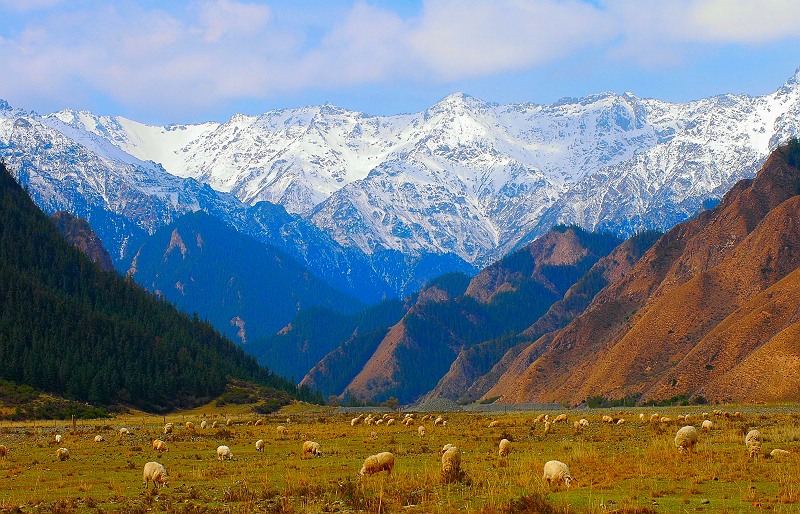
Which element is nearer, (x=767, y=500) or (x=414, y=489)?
(x=767, y=500)

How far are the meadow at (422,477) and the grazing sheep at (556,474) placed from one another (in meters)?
0.37

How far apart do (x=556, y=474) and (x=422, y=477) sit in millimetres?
6328

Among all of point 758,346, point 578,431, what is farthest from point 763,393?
point 578,431

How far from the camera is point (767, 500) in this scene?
40375 millimetres

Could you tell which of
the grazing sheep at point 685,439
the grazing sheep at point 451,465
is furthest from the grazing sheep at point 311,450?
the grazing sheep at point 685,439

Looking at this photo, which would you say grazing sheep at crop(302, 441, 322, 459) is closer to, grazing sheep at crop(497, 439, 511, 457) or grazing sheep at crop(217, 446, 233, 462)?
grazing sheep at crop(217, 446, 233, 462)

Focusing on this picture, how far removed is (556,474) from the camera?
4556 cm

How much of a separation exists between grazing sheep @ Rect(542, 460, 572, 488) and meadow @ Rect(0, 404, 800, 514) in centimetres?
37

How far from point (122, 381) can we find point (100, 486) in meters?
145

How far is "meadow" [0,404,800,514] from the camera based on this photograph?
41125 mm

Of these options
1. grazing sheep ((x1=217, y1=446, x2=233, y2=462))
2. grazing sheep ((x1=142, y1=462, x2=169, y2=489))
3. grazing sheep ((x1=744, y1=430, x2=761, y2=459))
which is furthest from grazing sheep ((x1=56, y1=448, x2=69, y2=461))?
grazing sheep ((x1=744, y1=430, x2=761, y2=459))

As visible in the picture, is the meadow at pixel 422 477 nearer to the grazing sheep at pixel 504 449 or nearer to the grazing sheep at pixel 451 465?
the grazing sheep at pixel 451 465

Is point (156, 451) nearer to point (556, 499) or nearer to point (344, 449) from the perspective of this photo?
point (344, 449)

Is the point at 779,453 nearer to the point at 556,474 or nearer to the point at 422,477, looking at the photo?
the point at 556,474
